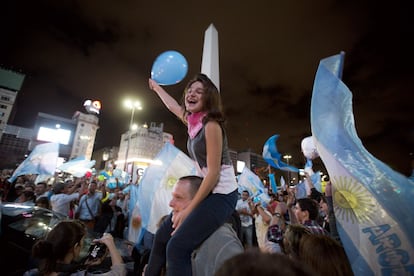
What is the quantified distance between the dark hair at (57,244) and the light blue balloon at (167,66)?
2.22m

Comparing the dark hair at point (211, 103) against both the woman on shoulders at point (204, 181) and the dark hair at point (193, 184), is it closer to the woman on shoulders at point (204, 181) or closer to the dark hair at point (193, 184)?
the woman on shoulders at point (204, 181)

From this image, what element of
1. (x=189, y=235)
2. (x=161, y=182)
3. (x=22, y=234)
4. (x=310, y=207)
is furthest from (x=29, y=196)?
(x=310, y=207)

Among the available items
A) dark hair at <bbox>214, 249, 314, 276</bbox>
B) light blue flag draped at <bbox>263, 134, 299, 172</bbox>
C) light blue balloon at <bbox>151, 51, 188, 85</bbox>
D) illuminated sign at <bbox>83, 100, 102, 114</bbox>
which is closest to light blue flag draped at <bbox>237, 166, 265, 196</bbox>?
light blue flag draped at <bbox>263, 134, 299, 172</bbox>

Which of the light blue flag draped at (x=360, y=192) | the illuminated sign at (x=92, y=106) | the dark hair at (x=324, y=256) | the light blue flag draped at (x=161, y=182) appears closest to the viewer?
the dark hair at (x=324, y=256)

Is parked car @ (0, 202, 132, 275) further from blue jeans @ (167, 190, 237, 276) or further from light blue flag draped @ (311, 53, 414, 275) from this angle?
light blue flag draped @ (311, 53, 414, 275)

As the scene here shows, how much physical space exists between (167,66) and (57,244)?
8.65 feet

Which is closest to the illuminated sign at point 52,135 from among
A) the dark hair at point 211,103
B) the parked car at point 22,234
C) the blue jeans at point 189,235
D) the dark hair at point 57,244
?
the parked car at point 22,234

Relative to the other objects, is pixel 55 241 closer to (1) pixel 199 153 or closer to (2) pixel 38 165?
(1) pixel 199 153

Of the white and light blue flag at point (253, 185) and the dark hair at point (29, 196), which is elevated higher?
the white and light blue flag at point (253, 185)

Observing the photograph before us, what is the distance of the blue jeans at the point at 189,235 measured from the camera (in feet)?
4.97

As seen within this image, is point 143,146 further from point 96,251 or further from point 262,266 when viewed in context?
point 262,266

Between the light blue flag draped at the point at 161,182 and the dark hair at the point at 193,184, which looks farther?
the light blue flag draped at the point at 161,182

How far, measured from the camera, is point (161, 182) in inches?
257

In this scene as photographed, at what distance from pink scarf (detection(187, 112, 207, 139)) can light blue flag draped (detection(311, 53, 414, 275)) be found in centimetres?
167
